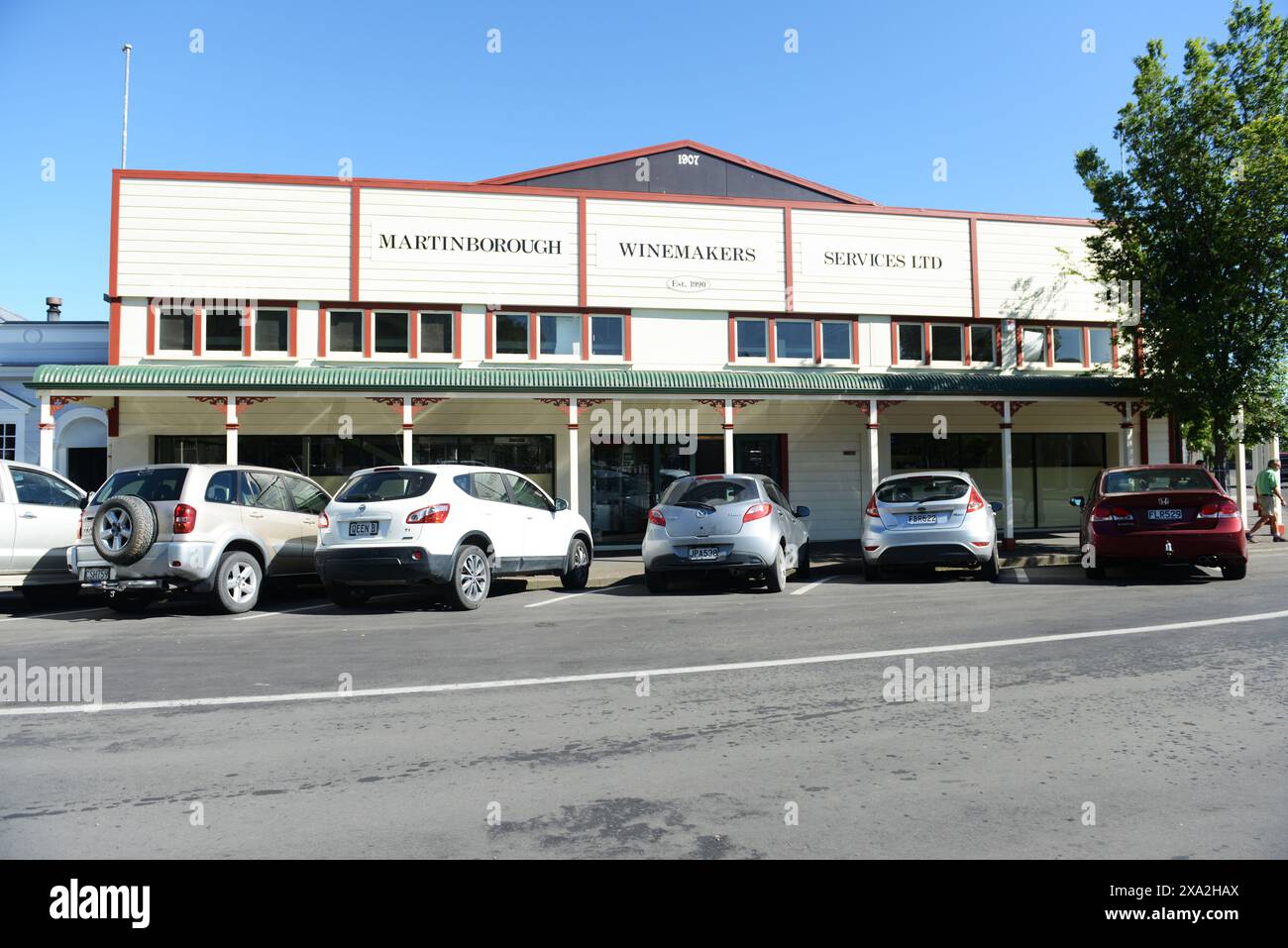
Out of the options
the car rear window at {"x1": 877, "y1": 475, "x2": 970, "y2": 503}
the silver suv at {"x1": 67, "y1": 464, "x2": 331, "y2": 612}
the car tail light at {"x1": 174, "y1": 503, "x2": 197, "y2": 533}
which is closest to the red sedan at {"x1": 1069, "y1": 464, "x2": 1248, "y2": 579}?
the car rear window at {"x1": 877, "y1": 475, "x2": 970, "y2": 503}

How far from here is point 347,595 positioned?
1119cm

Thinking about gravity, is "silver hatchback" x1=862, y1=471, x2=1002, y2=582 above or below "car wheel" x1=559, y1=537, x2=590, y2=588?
above

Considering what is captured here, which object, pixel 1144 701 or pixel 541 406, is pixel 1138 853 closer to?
pixel 1144 701

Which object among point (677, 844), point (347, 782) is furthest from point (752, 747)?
point (347, 782)

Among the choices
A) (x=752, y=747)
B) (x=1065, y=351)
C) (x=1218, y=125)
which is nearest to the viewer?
(x=752, y=747)

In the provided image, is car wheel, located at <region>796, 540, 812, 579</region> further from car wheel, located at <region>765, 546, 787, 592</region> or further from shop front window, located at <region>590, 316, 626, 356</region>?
shop front window, located at <region>590, 316, 626, 356</region>

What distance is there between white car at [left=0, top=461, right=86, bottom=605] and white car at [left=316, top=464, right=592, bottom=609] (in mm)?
3361

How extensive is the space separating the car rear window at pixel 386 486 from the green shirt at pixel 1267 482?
1667cm

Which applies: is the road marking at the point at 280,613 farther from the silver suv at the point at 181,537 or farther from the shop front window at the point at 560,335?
the shop front window at the point at 560,335

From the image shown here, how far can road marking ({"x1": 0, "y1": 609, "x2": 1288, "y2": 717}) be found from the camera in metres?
5.77

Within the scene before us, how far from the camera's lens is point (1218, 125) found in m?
15.6

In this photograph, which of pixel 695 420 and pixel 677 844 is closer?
pixel 677 844
